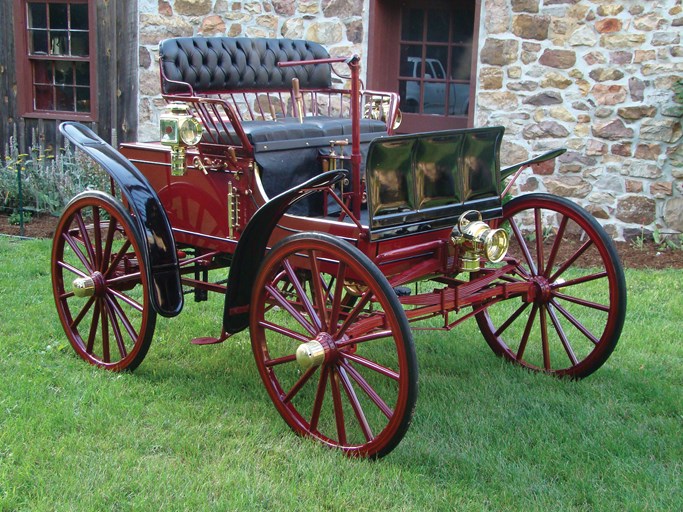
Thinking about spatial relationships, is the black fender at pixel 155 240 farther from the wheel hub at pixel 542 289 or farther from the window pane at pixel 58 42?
the window pane at pixel 58 42

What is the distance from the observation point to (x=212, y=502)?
295cm

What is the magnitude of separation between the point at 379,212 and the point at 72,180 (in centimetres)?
555

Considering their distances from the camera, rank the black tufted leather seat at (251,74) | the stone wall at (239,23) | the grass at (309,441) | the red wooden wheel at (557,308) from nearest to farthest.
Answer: the grass at (309,441) → the red wooden wheel at (557,308) → the black tufted leather seat at (251,74) → the stone wall at (239,23)

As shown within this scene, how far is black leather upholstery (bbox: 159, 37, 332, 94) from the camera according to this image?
426cm

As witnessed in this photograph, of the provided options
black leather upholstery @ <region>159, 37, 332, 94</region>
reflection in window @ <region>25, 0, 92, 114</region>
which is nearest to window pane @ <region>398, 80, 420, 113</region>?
black leather upholstery @ <region>159, 37, 332, 94</region>

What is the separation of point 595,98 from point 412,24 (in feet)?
6.13

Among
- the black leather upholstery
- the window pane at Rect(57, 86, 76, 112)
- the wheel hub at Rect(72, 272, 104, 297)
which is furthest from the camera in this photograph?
the window pane at Rect(57, 86, 76, 112)

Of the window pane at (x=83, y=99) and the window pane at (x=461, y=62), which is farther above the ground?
the window pane at (x=461, y=62)

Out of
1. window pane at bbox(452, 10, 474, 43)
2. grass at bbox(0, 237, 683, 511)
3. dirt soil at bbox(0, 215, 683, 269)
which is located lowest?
grass at bbox(0, 237, 683, 511)

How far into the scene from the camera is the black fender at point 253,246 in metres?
3.28

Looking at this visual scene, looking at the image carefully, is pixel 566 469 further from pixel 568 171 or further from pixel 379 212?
pixel 568 171

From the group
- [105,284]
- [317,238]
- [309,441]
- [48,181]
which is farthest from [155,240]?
[48,181]

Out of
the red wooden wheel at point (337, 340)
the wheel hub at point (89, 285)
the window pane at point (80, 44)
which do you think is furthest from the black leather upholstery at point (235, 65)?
the window pane at point (80, 44)

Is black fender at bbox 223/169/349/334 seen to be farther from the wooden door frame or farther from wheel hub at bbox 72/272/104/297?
the wooden door frame
